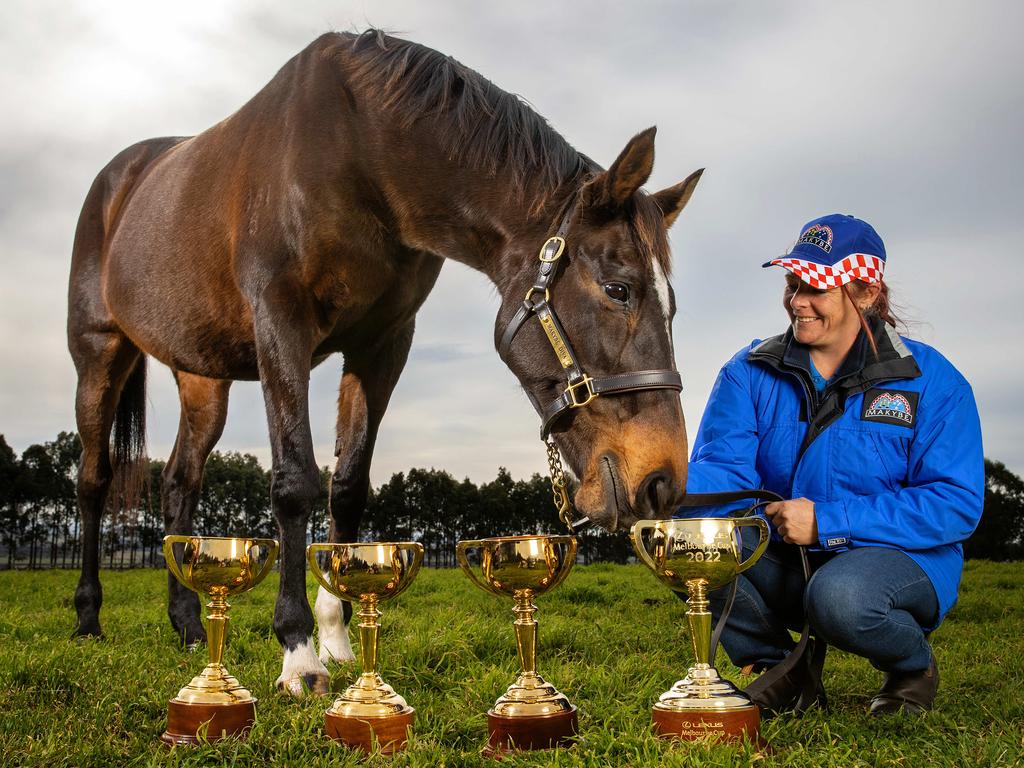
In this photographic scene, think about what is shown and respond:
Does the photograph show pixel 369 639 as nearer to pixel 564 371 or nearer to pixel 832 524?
pixel 564 371

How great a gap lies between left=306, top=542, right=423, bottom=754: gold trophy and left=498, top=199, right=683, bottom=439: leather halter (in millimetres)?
806

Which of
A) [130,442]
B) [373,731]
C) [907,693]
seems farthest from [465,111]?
[130,442]

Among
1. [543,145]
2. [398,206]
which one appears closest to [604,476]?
[543,145]

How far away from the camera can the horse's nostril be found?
272cm

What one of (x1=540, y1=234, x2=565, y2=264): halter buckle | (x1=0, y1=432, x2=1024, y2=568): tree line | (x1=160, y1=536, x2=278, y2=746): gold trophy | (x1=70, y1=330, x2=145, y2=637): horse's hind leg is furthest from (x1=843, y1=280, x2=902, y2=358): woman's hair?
(x1=0, y1=432, x2=1024, y2=568): tree line

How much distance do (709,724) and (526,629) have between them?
0.57 m

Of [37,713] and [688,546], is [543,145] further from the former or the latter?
[37,713]

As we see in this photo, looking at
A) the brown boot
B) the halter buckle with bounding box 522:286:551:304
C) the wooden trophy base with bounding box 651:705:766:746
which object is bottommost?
the brown boot

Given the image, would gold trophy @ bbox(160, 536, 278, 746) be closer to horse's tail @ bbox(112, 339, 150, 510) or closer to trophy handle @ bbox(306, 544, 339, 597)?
trophy handle @ bbox(306, 544, 339, 597)

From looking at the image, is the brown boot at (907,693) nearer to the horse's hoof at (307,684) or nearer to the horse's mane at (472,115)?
the horse's mane at (472,115)

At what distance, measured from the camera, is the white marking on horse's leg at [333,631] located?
3998 millimetres

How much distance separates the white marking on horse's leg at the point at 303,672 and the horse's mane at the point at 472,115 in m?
1.98

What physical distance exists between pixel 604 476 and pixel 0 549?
54.9 meters

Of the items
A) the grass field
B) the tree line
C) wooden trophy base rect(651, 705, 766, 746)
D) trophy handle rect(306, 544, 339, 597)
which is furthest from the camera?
the tree line
